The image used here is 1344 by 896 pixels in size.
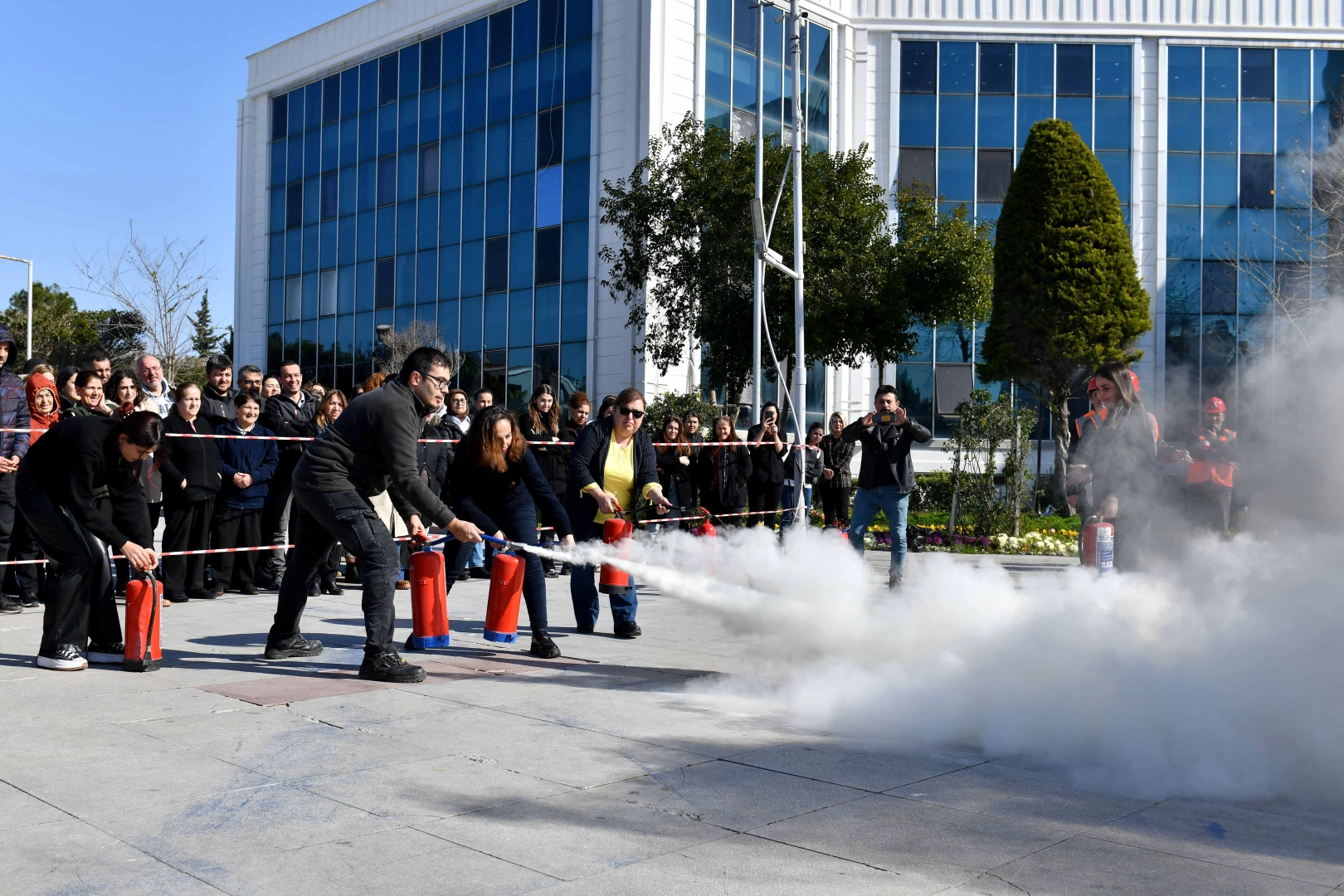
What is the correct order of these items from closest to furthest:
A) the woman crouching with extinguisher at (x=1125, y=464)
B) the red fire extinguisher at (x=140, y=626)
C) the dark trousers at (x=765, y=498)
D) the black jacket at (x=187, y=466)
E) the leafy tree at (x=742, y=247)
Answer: the red fire extinguisher at (x=140, y=626)
the woman crouching with extinguisher at (x=1125, y=464)
the black jacket at (x=187, y=466)
the dark trousers at (x=765, y=498)
the leafy tree at (x=742, y=247)

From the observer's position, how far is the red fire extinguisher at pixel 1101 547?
7219 millimetres

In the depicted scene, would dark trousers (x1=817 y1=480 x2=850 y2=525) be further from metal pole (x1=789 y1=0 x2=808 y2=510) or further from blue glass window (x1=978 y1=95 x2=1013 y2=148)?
blue glass window (x1=978 y1=95 x2=1013 y2=148)

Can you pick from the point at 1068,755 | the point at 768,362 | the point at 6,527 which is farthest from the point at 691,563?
the point at 768,362

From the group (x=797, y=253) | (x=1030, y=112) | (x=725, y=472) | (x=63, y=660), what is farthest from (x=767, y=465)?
(x=1030, y=112)

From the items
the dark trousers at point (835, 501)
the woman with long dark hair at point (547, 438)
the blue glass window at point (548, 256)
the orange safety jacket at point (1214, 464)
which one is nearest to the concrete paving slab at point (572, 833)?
the orange safety jacket at point (1214, 464)

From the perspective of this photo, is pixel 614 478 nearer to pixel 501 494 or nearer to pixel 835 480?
pixel 501 494

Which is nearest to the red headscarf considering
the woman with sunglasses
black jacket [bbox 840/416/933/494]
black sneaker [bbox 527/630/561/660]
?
the woman with sunglasses

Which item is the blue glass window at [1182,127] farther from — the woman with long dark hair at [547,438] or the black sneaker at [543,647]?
the black sneaker at [543,647]

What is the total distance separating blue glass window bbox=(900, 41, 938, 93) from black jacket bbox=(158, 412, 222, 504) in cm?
2647

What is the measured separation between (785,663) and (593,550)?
1539 millimetres

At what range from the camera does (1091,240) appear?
25016 millimetres

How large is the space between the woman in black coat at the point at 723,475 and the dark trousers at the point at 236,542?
214 inches

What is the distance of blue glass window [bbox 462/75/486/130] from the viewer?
31.6 metres

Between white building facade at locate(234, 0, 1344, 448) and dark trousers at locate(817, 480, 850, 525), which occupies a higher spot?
white building facade at locate(234, 0, 1344, 448)
